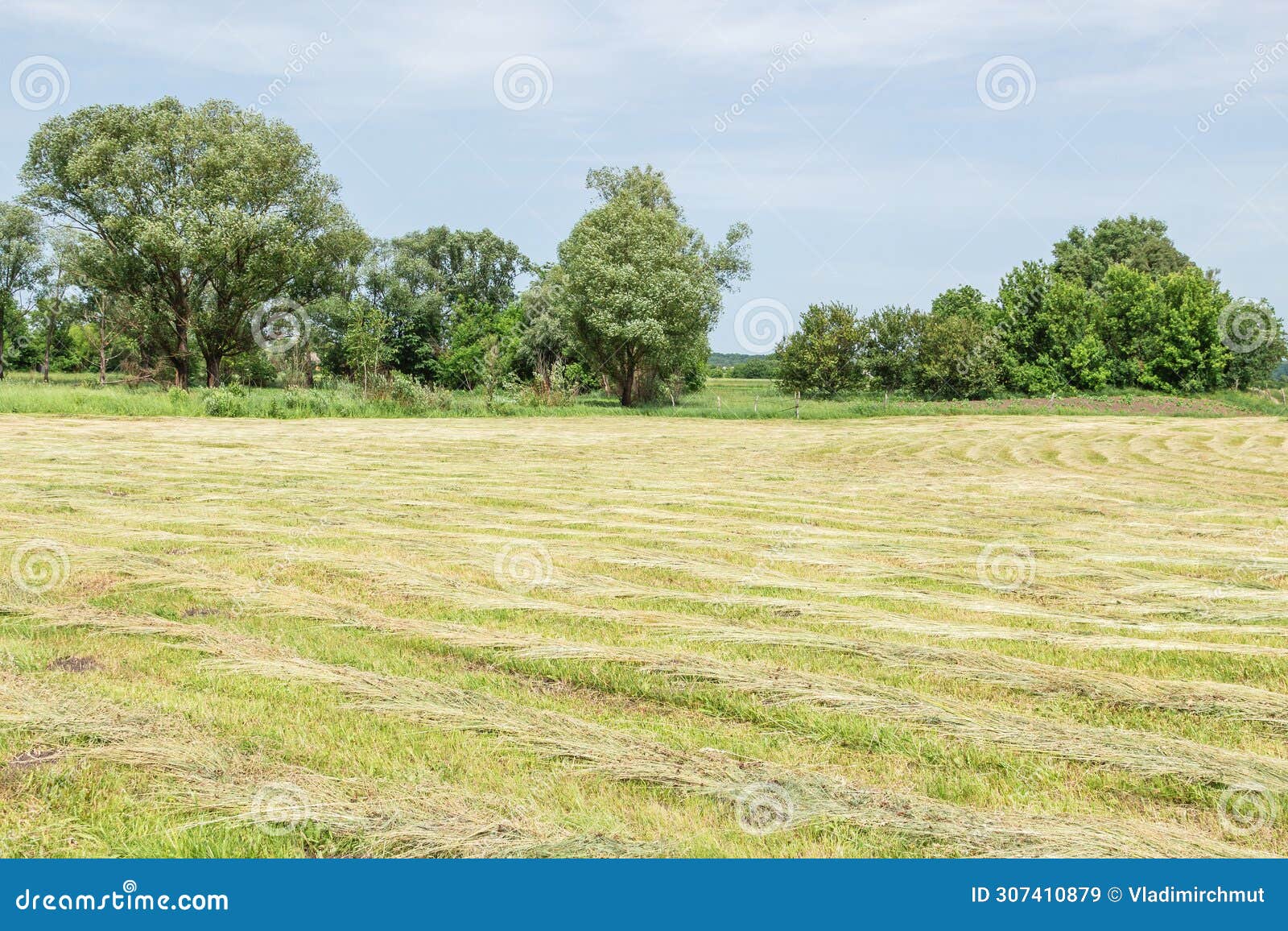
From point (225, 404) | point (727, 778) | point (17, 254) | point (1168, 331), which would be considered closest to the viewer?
point (727, 778)

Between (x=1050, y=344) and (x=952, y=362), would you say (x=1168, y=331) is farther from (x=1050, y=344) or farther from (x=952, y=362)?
(x=952, y=362)

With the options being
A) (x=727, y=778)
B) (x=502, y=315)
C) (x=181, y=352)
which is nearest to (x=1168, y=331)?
(x=502, y=315)

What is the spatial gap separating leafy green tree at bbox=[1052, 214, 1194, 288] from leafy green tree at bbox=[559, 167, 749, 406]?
3642 cm

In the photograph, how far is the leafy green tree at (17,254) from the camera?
57.0m

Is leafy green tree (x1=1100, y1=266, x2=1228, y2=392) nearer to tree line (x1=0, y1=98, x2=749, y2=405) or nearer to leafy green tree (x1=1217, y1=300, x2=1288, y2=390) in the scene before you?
leafy green tree (x1=1217, y1=300, x2=1288, y2=390)

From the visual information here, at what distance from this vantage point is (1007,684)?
4.88 meters

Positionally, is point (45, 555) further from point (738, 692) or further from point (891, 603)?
point (891, 603)

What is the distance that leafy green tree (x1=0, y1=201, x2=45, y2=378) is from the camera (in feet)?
187

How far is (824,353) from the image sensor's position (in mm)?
42406

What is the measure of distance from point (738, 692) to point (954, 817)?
145 cm

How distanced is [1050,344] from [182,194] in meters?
42.6

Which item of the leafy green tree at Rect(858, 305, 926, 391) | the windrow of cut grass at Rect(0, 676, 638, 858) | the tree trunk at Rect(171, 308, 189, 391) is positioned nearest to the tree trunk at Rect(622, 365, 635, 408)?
the leafy green tree at Rect(858, 305, 926, 391)

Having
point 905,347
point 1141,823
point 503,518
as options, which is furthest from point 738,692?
point 905,347

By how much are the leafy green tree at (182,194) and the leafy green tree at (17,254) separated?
20.6 metres
